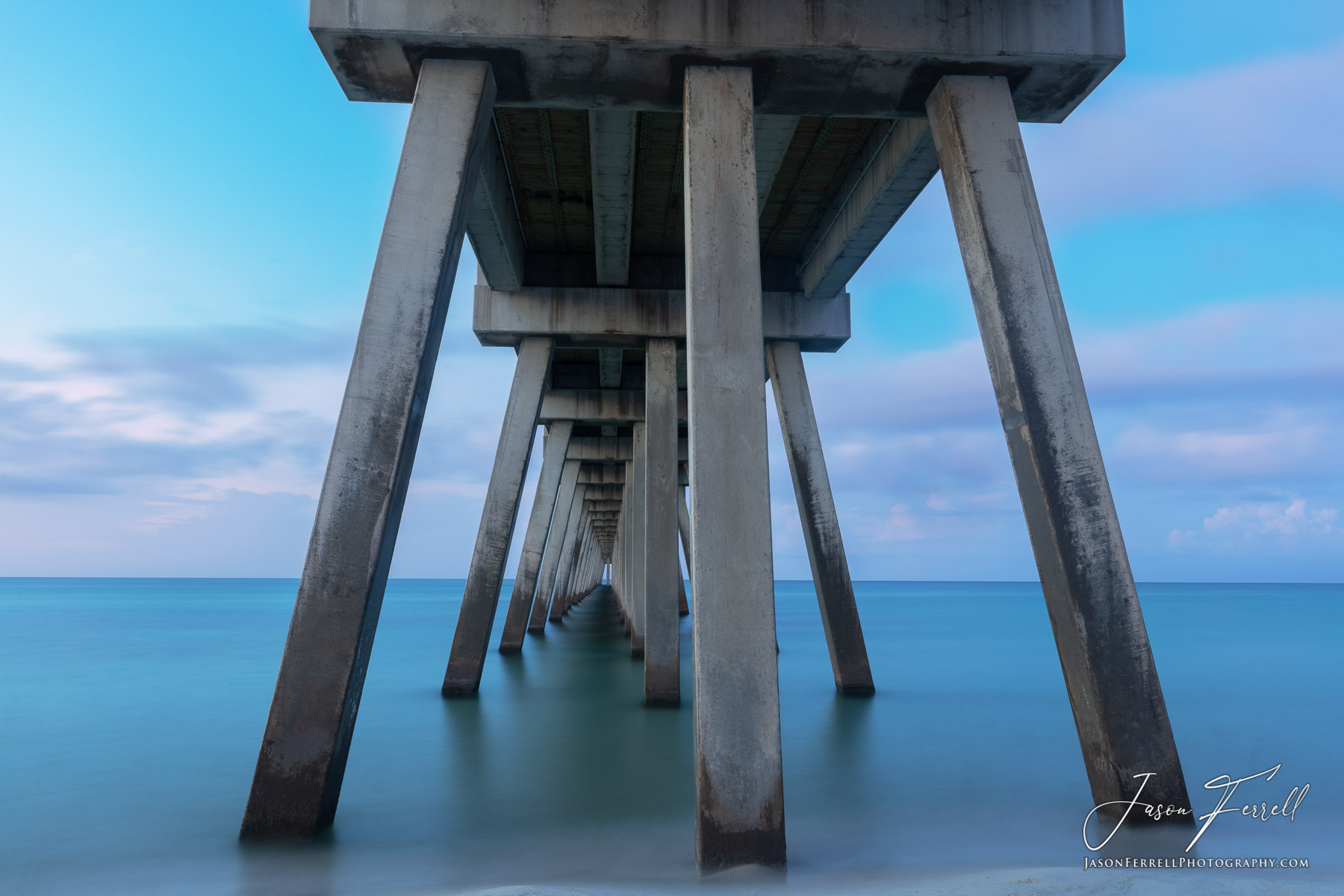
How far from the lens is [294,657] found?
5.83 metres

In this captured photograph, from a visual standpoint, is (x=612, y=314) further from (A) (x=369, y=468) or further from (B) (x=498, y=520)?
(A) (x=369, y=468)

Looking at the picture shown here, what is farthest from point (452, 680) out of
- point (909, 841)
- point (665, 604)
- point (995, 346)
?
point (995, 346)

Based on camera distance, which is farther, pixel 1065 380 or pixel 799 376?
pixel 799 376

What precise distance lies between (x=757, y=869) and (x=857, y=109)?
19.5 feet

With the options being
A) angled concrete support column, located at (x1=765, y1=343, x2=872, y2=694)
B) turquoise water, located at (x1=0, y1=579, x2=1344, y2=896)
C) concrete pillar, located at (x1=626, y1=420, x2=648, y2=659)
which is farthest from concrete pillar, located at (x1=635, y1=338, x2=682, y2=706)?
concrete pillar, located at (x1=626, y1=420, x2=648, y2=659)

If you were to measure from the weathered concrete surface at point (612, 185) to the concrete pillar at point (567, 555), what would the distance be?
23213 millimetres

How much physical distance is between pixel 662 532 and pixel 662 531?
0.07 feet

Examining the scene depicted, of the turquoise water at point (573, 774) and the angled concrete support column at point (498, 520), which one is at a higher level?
the angled concrete support column at point (498, 520)

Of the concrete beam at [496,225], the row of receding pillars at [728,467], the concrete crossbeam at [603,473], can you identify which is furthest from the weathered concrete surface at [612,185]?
the concrete crossbeam at [603,473]

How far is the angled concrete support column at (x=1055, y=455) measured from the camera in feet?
19.7

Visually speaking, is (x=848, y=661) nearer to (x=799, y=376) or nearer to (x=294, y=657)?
(x=799, y=376)

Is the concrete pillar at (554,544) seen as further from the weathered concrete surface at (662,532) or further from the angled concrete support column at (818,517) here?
the angled concrete support column at (818,517)

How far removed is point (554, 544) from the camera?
1107 inches

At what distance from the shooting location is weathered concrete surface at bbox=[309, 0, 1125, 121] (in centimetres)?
645
